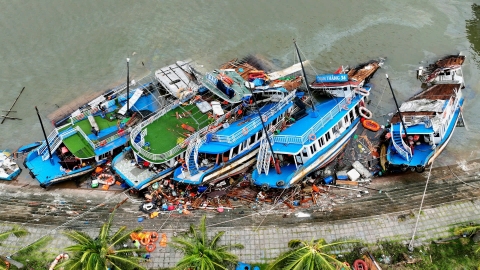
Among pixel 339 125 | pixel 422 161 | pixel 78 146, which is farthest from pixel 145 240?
pixel 422 161

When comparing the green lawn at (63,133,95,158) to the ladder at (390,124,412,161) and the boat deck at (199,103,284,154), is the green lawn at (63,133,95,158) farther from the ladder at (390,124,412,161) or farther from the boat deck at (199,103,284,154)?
the ladder at (390,124,412,161)

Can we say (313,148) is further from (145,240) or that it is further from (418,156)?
(145,240)

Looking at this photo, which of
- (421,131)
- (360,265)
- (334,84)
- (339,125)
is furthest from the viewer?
(334,84)

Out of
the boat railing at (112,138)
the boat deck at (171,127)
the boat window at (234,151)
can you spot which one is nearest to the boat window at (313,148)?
the boat window at (234,151)

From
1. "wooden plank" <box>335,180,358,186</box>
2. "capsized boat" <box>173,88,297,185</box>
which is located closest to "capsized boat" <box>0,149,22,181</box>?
"capsized boat" <box>173,88,297,185</box>

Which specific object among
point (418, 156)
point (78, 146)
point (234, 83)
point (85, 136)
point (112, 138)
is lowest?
point (418, 156)
